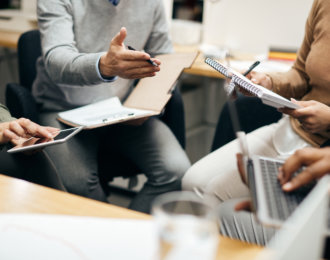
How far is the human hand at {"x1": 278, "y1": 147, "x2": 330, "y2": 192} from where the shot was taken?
754 mm

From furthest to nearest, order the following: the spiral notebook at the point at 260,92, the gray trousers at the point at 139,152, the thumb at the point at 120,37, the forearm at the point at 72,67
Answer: the gray trousers at the point at 139,152
the forearm at the point at 72,67
the thumb at the point at 120,37
the spiral notebook at the point at 260,92

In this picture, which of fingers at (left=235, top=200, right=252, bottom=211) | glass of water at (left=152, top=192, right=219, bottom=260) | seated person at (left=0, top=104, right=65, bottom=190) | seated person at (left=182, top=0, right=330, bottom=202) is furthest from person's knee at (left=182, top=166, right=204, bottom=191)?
glass of water at (left=152, top=192, right=219, bottom=260)

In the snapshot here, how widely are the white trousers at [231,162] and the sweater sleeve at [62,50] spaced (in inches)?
17.4

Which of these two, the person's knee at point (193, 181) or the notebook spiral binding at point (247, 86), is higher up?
the notebook spiral binding at point (247, 86)

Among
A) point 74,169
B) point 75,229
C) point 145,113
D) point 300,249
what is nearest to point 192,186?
point 145,113

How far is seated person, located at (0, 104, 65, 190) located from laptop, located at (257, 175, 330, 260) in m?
0.75

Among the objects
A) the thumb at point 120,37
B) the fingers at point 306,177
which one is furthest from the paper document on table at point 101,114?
the fingers at point 306,177

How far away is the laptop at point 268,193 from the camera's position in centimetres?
66

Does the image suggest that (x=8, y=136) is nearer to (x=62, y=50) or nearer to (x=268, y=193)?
(x=62, y=50)

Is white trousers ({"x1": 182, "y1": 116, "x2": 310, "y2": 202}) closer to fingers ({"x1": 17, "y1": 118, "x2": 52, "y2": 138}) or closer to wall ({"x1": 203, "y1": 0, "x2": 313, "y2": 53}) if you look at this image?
fingers ({"x1": 17, "y1": 118, "x2": 52, "y2": 138})

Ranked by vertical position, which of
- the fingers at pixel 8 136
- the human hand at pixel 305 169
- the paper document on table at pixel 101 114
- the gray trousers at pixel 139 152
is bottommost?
the gray trousers at pixel 139 152

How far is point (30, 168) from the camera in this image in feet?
3.71

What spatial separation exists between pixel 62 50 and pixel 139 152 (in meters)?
0.46

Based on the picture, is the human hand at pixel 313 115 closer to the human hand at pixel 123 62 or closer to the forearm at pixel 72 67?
the human hand at pixel 123 62
